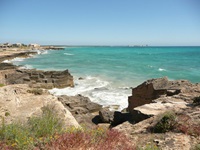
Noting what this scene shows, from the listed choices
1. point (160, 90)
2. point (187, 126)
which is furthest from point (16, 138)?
point (160, 90)

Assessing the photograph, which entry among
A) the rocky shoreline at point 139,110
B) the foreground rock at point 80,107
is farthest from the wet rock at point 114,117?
the foreground rock at point 80,107

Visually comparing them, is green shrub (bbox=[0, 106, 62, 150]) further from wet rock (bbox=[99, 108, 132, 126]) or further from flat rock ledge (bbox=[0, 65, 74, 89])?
flat rock ledge (bbox=[0, 65, 74, 89])

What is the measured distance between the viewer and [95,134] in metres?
5.02

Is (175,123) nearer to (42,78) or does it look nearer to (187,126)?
(187,126)

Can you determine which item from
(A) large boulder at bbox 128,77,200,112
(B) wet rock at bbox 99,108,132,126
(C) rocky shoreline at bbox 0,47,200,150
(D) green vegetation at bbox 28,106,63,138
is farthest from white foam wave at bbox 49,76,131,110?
(D) green vegetation at bbox 28,106,63,138

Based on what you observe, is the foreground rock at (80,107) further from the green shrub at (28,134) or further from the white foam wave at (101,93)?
the green shrub at (28,134)

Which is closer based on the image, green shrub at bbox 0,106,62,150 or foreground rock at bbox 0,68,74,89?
green shrub at bbox 0,106,62,150

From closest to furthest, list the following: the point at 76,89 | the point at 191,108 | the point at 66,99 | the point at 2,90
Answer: the point at 191,108 < the point at 2,90 < the point at 66,99 < the point at 76,89

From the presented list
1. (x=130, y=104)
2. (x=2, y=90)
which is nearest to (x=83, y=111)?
(x=130, y=104)

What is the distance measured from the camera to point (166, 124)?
6.42 metres

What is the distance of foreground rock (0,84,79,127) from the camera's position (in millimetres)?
7699

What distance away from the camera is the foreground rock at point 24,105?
25.3 feet

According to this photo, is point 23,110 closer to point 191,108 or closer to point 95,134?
point 95,134

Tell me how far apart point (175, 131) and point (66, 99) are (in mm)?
9924
